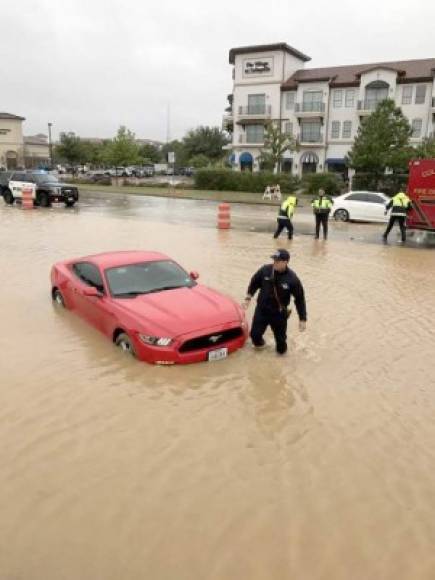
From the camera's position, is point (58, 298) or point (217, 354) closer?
point (217, 354)

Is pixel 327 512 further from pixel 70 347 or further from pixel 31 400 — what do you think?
pixel 70 347

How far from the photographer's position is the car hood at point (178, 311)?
654cm

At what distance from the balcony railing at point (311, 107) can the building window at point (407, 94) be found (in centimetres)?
728

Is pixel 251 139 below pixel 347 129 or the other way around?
below

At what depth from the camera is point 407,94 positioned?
48094 mm

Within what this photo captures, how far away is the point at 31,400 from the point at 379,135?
38.7m

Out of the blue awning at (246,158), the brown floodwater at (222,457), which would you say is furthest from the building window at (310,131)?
the brown floodwater at (222,457)

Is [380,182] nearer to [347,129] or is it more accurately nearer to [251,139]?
[347,129]

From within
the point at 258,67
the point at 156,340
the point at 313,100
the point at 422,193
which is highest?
the point at 258,67

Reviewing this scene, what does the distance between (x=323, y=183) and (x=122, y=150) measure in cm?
2622

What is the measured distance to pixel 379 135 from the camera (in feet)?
130

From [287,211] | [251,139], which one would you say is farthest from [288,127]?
[287,211]

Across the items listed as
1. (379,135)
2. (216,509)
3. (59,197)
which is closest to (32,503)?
(216,509)

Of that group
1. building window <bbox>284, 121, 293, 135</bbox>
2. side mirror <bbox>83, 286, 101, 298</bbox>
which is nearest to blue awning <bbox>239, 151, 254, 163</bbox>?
building window <bbox>284, 121, 293, 135</bbox>
